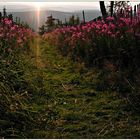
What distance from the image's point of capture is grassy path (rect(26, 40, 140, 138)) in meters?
4.46

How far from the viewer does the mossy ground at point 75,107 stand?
14.7 feet

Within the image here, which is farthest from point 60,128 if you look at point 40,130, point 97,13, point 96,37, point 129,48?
point 97,13

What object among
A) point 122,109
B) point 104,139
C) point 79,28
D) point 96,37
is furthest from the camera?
point 79,28

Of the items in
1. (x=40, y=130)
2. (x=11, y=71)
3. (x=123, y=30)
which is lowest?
(x=40, y=130)

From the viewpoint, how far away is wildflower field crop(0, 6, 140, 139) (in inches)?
179

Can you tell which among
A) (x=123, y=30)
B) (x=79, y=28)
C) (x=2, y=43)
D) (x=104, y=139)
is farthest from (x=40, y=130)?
(x=79, y=28)

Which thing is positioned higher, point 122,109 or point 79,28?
point 79,28

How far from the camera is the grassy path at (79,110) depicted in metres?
4.46

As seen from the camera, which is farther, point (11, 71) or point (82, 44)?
point (82, 44)

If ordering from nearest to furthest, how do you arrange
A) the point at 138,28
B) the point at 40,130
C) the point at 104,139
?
the point at 104,139, the point at 40,130, the point at 138,28

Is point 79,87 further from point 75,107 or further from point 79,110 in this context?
point 79,110

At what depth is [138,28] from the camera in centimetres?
648

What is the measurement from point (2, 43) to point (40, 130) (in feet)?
7.91

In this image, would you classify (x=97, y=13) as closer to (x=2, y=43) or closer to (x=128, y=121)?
(x=2, y=43)
